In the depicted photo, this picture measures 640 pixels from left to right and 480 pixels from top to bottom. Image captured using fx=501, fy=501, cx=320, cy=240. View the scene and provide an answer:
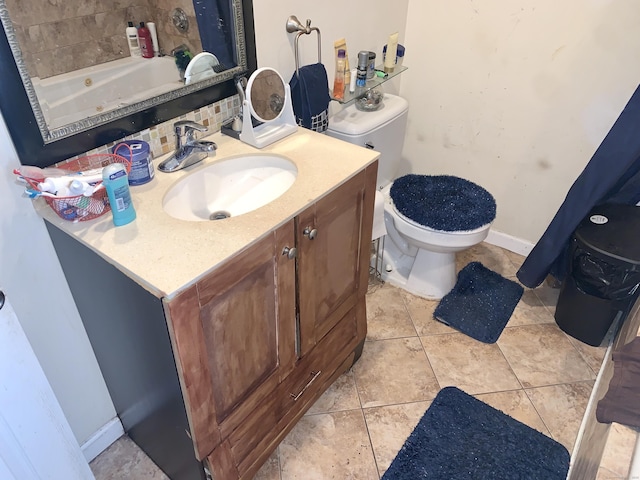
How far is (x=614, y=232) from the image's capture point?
70.2 inches

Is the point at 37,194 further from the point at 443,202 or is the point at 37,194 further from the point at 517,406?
the point at 517,406

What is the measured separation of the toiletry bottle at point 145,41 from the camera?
125 centimetres

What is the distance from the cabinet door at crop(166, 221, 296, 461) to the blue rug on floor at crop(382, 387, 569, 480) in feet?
1.80

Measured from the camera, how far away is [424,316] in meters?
2.12

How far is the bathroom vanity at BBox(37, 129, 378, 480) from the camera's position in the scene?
103 cm

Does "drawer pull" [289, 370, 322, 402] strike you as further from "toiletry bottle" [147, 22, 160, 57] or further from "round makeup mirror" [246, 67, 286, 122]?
"toiletry bottle" [147, 22, 160, 57]

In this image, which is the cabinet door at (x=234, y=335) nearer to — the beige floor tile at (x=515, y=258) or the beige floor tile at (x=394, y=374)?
the beige floor tile at (x=394, y=374)

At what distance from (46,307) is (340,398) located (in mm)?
998

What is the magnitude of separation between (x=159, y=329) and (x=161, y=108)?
618 mm

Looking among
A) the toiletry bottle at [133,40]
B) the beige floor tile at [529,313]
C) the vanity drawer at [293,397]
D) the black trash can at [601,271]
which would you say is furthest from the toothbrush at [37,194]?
the beige floor tile at [529,313]

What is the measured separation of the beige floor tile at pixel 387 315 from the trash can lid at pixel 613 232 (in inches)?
28.9

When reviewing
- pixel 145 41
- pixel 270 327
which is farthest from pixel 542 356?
pixel 145 41

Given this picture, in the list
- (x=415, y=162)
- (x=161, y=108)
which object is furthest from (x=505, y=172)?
(x=161, y=108)

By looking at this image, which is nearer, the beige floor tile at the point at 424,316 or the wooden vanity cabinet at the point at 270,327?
the wooden vanity cabinet at the point at 270,327
